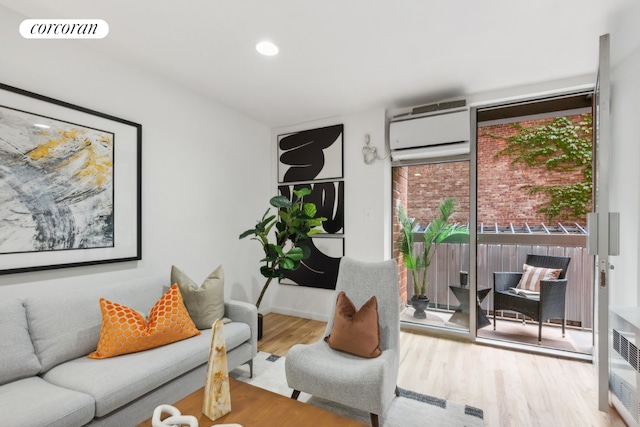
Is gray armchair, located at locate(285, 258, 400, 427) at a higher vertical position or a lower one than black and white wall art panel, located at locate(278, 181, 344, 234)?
lower

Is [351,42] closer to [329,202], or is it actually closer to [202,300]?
[329,202]

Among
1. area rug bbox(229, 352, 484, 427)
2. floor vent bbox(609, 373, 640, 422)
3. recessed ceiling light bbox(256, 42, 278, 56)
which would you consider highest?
recessed ceiling light bbox(256, 42, 278, 56)

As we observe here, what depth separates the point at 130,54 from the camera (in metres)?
2.40

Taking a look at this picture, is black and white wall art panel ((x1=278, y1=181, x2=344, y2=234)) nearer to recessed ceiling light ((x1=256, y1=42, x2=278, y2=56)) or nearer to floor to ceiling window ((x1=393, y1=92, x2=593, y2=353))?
floor to ceiling window ((x1=393, y1=92, x2=593, y2=353))

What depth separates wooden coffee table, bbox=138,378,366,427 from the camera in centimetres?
130

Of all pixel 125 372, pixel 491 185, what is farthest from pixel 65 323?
pixel 491 185

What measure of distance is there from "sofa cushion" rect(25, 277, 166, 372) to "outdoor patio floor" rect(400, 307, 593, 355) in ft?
9.71

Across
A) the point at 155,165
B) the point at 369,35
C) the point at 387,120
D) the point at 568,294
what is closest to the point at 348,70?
the point at 369,35

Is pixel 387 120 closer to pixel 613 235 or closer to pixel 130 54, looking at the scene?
pixel 613 235

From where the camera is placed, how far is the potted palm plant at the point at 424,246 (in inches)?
134

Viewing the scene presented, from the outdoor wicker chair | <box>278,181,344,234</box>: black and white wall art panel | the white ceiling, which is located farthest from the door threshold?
the white ceiling

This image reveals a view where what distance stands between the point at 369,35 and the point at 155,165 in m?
2.07

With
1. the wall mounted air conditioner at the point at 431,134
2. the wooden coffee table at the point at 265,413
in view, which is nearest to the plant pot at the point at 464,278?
the wall mounted air conditioner at the point at 431,134

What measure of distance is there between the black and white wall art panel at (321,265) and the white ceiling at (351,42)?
5.70ft
